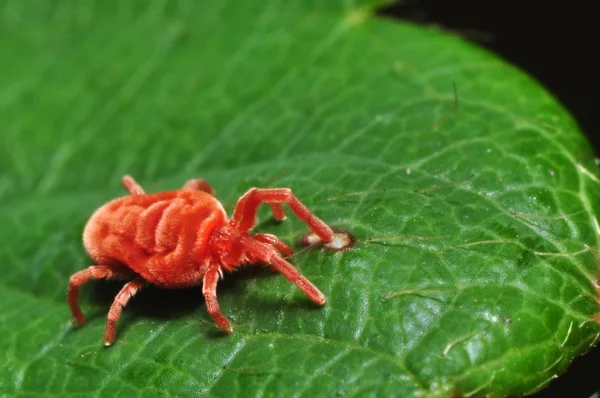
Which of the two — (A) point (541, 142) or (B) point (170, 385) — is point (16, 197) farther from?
(A) point (541, 142)

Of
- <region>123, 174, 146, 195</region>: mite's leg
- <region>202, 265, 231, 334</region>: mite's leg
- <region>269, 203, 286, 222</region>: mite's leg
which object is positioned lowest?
<region>202, 265, 231, 334</region>: mite's leg

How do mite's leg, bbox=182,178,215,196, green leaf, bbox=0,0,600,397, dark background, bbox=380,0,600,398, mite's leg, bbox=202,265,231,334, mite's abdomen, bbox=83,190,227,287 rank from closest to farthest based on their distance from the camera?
1. green leaf, bbox=0,0,600,397
2. mite's leg, bbox=202,265,231,334
3. mite's abdomen, bbox=83,190,227,287
4. mite's leg, bbox=182,178,215,196
5. dark background, bbox=380,0,600,398

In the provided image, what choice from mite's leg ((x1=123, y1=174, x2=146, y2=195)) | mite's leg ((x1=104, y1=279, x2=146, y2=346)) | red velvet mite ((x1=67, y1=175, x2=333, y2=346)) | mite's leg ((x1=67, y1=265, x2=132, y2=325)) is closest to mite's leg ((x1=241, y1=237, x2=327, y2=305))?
red velvet mite ((x1=67, y1=175, x2=333, y2=346))

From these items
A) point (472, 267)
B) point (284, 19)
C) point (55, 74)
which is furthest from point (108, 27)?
point (472, 267)

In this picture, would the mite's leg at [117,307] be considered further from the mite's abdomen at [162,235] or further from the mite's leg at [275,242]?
the mite's leg at [275,242]

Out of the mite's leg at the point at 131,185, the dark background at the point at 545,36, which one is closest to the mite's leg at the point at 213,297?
the mite's leg at the point at 131,185

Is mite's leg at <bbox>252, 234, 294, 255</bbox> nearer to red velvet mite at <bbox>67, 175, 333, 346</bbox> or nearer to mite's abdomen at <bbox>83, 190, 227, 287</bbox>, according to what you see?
red velvet mite at <bbox>67, 175, 333, 346</bbox>

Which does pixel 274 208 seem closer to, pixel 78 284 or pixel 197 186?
pixel 197 186
